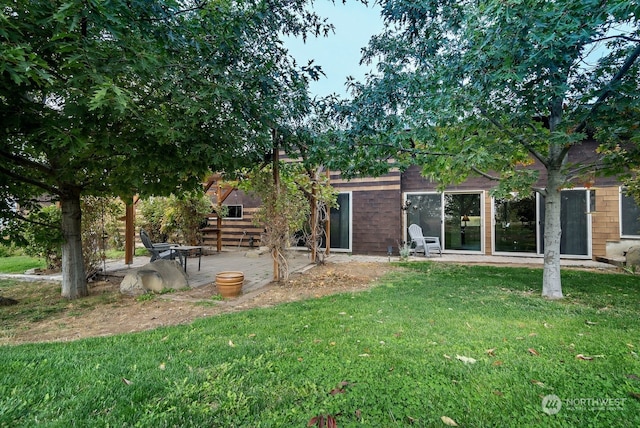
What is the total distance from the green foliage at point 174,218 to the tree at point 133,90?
4473mm

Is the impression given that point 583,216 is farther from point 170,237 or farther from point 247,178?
point 170,237

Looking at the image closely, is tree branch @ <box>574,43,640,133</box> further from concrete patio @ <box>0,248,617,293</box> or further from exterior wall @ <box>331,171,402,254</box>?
exterior wall @ <box>331,171,402,254</box>

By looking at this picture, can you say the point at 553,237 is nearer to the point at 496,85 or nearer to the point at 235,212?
the point at 496,85

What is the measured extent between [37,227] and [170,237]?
537 centimetres

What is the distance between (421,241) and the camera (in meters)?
8.64

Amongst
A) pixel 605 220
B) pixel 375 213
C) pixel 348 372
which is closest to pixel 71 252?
pixel 348 372

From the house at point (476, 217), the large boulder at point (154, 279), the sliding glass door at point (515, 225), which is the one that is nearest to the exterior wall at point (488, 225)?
the house at point (476, 217)

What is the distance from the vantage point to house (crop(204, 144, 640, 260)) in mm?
7441

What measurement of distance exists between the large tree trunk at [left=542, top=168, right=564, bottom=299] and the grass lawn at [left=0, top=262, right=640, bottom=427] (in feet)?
2.04

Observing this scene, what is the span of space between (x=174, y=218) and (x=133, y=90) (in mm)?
6731

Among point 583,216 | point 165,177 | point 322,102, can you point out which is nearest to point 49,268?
point 165,177

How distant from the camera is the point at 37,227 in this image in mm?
4520

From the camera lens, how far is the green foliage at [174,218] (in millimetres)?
9211

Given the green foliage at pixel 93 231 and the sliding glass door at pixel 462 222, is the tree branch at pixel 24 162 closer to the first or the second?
the green foliage at pixel 93 231
